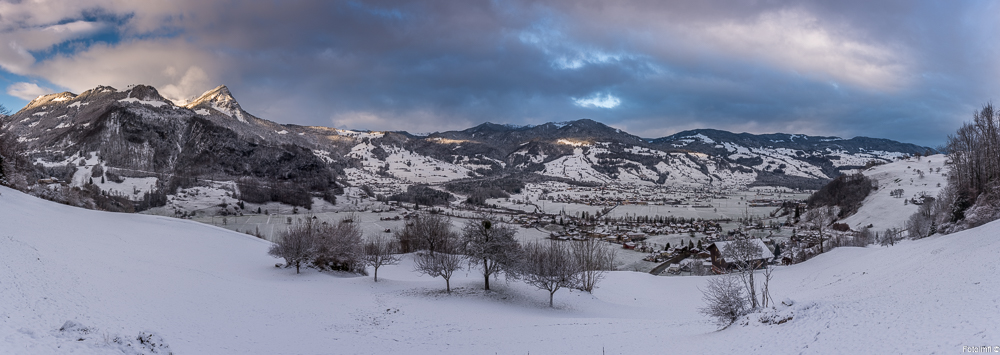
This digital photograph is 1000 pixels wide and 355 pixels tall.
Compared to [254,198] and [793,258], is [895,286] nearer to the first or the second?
[793,258]

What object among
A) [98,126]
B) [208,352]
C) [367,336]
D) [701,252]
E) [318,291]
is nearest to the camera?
[208,352]

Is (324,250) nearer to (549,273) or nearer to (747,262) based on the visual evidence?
(549,273)

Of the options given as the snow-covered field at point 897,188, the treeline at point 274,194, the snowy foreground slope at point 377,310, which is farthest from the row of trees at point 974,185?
the treeline at point 274,194

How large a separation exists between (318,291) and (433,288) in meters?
9.32

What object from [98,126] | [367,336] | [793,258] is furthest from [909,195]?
[98,126]

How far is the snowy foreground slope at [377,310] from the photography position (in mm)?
12789

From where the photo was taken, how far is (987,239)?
928 inches

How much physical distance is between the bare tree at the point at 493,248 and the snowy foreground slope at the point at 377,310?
238 centimetres

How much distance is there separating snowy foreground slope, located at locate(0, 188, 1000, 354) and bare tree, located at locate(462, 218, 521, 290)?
238 centimetres

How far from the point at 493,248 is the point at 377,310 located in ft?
34.0

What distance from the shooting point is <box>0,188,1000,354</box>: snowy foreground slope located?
12.8 metres

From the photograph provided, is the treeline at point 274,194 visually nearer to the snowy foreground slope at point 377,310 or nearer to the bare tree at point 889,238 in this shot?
the snowy foreground slope at point 377,310

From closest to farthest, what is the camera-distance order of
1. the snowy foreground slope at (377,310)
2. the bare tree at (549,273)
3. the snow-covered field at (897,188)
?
the snowy foreground slope at (377,310), the bare tree at (549,273), the snow-covered field at (897,188)

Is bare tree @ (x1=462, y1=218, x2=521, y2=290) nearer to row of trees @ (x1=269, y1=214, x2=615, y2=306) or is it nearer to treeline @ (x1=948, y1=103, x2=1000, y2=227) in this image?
row of trees @ (x1=269, y1=214, x2=615, y2=306)
